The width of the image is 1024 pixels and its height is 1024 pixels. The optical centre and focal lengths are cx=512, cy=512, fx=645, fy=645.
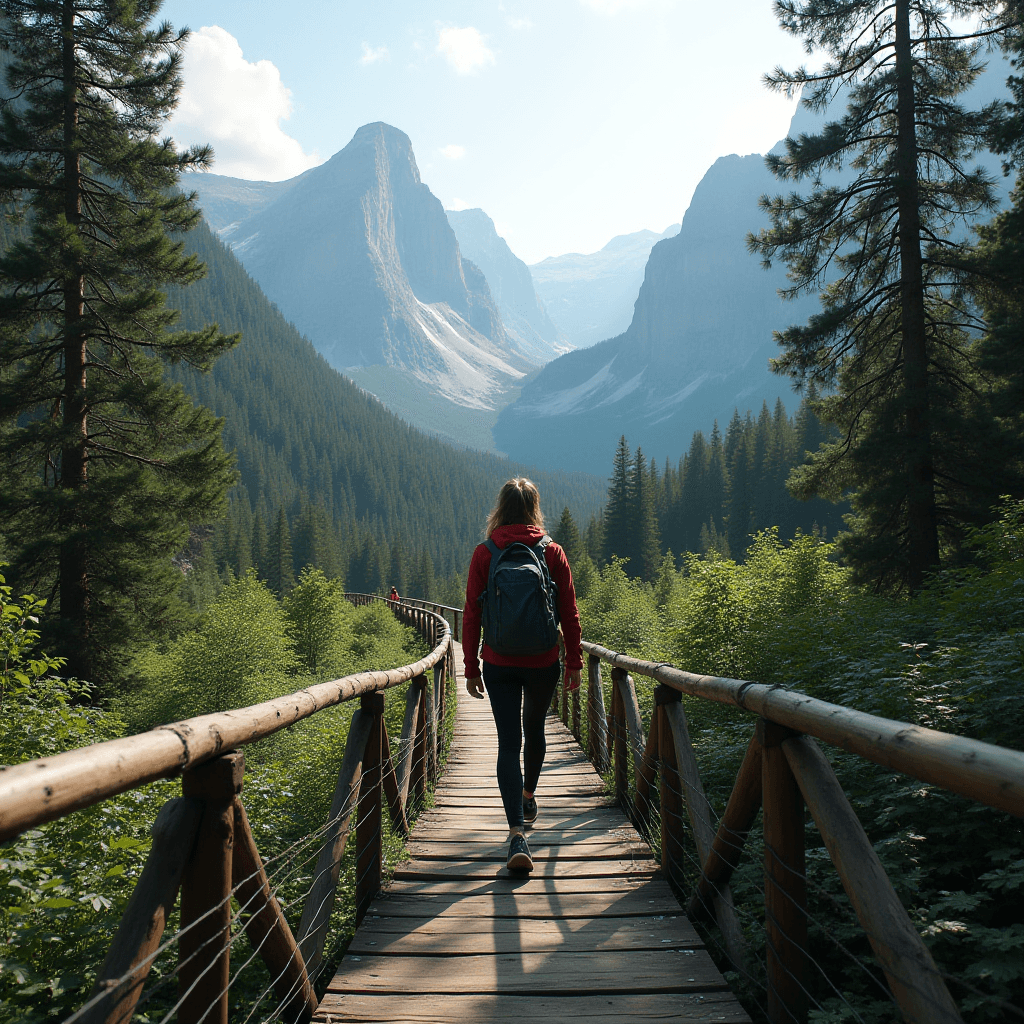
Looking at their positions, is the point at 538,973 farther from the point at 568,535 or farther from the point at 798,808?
the point at 568,535

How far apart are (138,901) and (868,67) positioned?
579 inches

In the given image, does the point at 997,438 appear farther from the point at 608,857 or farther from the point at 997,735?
the point at 608,857

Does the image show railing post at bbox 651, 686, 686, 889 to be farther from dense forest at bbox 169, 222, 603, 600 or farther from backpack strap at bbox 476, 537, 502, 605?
dense forest at bbox 169, 222, 603, 600

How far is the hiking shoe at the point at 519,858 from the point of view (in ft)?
12.2

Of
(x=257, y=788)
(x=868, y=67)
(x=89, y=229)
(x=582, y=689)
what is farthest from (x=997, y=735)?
(x=89, y=229)

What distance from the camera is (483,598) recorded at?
388 centimetres

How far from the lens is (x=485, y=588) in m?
3.93

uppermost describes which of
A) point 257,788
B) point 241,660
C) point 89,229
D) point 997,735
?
point 89,229

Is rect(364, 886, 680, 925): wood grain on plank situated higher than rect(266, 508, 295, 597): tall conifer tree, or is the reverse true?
rect(364, 886, 680, 925): wood grain on plank

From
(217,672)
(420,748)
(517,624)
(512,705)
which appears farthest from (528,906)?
(217,672)

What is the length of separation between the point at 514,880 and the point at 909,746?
2.85 metres

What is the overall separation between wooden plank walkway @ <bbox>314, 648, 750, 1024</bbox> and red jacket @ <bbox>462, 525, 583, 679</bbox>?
1.20m

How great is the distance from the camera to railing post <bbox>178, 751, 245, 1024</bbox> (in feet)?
5.87

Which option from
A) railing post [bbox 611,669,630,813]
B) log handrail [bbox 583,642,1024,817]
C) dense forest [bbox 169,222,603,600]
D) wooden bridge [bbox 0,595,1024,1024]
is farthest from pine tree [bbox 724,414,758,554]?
log handrail [bbox 583,642,1024,817]
